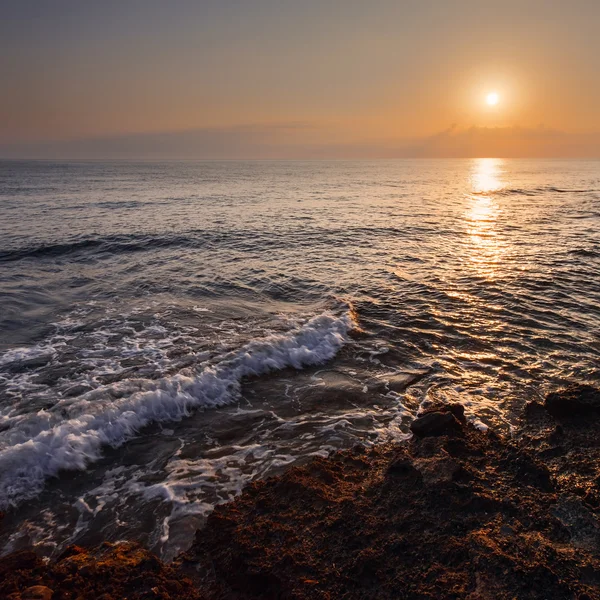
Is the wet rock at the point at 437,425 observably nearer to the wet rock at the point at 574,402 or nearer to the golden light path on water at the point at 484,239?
the wet rock at the point at 574,402

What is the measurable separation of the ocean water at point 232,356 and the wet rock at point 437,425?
90 centimetres

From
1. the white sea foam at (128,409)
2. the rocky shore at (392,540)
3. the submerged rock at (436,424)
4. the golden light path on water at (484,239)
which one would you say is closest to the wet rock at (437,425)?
the submerged rock at (436,424)

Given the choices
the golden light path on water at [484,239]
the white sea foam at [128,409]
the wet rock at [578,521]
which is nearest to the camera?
the wet rock at [578,521]

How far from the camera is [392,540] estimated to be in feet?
14.7

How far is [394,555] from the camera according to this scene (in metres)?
4.32

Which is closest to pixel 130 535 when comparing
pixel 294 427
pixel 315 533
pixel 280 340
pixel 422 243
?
pixel 315 533

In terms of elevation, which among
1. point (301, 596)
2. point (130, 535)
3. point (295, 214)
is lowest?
point (130, 535)

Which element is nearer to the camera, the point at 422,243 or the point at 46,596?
the point at 46,596

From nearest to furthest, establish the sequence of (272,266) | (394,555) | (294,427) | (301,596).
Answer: (301,596), (394,555), (294,427), (272,266)

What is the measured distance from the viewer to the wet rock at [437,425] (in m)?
6.41

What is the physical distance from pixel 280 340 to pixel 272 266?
8.66 m

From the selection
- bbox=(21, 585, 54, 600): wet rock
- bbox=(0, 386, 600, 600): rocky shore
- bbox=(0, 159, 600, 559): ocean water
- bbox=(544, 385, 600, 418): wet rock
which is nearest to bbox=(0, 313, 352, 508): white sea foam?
bbox=(0, 159, 600, 559): ocean water

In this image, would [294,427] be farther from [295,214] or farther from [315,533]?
[295,214]

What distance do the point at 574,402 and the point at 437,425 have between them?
95.0 inches
